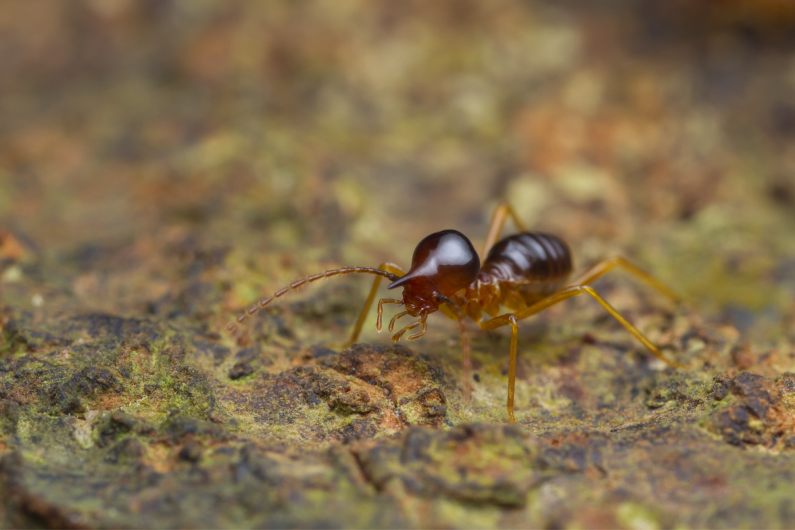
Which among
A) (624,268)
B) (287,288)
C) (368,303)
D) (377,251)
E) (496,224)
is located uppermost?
(496,224)

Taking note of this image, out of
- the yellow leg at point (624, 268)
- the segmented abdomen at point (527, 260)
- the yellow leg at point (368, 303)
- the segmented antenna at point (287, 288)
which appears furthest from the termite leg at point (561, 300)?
the segmented antenna at point (287, 288)

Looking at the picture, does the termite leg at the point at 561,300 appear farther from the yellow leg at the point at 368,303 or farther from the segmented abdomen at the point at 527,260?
the yellow leg at the point at 368,303

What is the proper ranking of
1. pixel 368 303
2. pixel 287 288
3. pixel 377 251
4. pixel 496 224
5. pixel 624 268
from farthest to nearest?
1. pixel 377 251
2. pixel 496 224
3. pixel 624 268
4. pixel 368 303
5. pixel 287 288

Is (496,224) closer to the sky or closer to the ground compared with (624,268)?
closer to the sky

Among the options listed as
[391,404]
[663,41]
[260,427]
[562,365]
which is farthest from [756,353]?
[663,41]

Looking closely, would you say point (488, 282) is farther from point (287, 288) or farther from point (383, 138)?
point (383, 138)

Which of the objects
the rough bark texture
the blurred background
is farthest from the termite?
the blurred background

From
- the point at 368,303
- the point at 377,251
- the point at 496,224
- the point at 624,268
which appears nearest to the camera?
the point at 368,303

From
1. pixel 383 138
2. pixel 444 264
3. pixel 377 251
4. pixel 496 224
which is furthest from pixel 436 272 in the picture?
pixel 383 138
